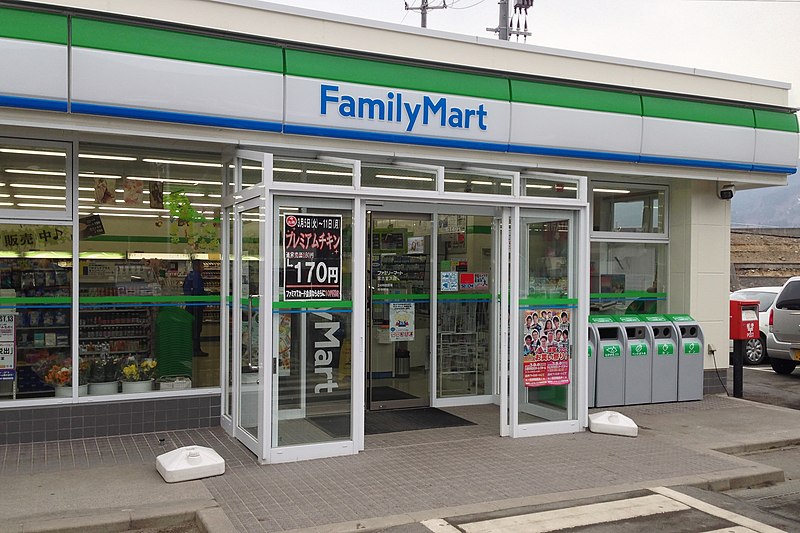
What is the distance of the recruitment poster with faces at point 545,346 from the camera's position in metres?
9.07

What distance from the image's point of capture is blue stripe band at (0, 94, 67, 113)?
7273 millimetres

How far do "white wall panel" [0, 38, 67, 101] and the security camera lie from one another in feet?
29.8

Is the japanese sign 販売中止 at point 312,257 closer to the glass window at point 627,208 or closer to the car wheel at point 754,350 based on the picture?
the glass window at point 627,208

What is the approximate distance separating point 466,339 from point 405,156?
2.88 m

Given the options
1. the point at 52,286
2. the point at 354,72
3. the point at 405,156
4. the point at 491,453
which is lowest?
the point at 491,453

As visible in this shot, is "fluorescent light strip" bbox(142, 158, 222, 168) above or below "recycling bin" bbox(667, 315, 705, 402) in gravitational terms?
above

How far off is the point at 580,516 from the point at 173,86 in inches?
216

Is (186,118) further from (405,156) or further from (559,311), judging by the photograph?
(559,311)

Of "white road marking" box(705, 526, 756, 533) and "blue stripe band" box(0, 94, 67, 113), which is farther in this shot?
"blue stripe band" box(0, 94, 67, 113)

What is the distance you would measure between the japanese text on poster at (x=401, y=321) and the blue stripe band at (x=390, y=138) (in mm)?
2286

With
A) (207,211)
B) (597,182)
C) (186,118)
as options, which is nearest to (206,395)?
(207,211)

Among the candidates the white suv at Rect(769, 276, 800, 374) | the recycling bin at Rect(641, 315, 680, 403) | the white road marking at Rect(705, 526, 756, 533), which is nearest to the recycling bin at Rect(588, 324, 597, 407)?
the recycling bin at Rect(641, 315, 680, 403)

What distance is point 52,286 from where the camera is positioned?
8.43 meters

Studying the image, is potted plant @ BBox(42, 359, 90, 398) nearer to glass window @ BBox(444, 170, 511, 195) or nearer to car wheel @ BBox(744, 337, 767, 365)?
glass window @ BBox(444, 170, 511, 195)
